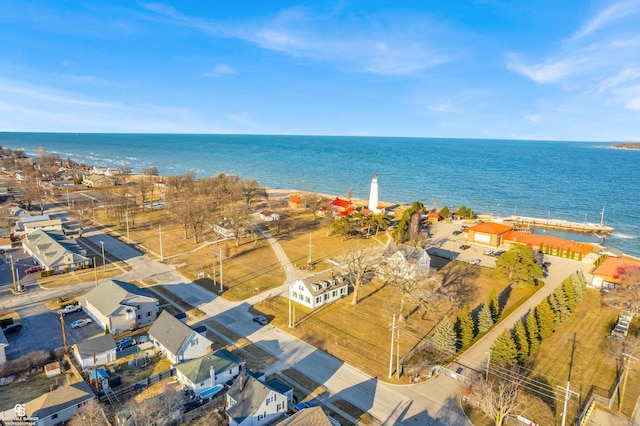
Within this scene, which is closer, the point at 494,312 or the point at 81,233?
the point at 494,312

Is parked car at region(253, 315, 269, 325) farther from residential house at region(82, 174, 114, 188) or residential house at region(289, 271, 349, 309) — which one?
residential house at region(82, 174, 114, 188)

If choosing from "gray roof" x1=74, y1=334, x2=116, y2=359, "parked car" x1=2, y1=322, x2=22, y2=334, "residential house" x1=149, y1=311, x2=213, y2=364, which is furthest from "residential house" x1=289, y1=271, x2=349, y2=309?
"parked car" x1=2, y1=322, x2=22, y2=334

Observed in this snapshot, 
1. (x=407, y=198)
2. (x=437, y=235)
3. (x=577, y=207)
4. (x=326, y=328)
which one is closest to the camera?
(x=326, y=328)

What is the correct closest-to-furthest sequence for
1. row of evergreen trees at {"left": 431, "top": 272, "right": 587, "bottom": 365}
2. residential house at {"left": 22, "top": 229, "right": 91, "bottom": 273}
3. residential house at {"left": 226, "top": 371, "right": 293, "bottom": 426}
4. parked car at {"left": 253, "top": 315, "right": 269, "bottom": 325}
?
1. residential house at {"left": 226, "top": 371, "right": 293, "bottom": 426}
2. row of evergreen trees at {"left": 431, "top": 272, "right": 587, "bottom": 365}
3. parked car at {"left": 253, "top": 315, "right": 269, "bottom": 325}
4. residential house at {"left": 22, "top": 229, "right": 91, "bottom": 273}

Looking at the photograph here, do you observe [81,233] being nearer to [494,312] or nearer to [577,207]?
[494,312]

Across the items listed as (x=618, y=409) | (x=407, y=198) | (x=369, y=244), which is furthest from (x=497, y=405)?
(x=407, y=198)
